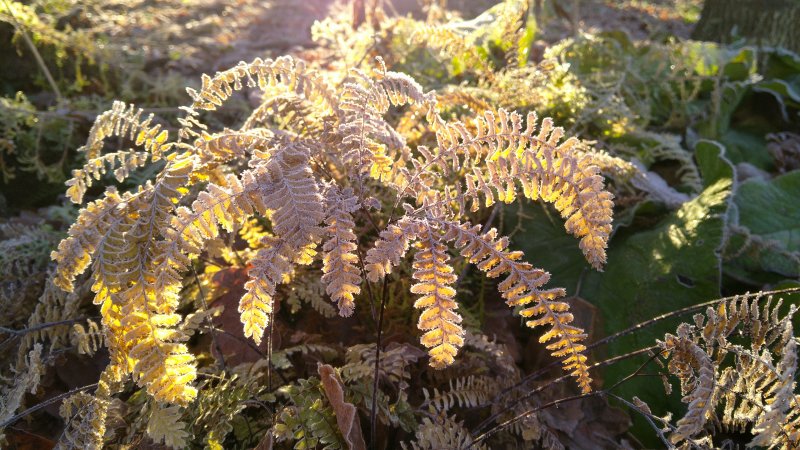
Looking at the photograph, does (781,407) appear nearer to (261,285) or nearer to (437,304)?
(437,304)

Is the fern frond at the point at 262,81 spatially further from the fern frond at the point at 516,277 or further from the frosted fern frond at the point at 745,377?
the frosted fern frond at the point at 745,377

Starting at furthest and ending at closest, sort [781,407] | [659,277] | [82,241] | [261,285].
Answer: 1. [659,277]
2. [82,241]
3. [261,285]
4. [781,407]

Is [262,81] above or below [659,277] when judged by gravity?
above

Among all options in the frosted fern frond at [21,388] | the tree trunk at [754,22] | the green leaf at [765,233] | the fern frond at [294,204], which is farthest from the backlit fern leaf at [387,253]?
the tree trunk at [754,22]

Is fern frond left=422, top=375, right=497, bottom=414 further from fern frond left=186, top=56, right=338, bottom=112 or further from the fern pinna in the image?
fern frond left=186, top=56, right=338, bottom=112

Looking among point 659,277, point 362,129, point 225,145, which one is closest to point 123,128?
point 225,145

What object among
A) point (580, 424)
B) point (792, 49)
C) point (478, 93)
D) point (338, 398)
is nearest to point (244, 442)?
point (338, 398)

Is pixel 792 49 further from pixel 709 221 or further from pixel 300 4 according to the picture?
pixel 300 4
